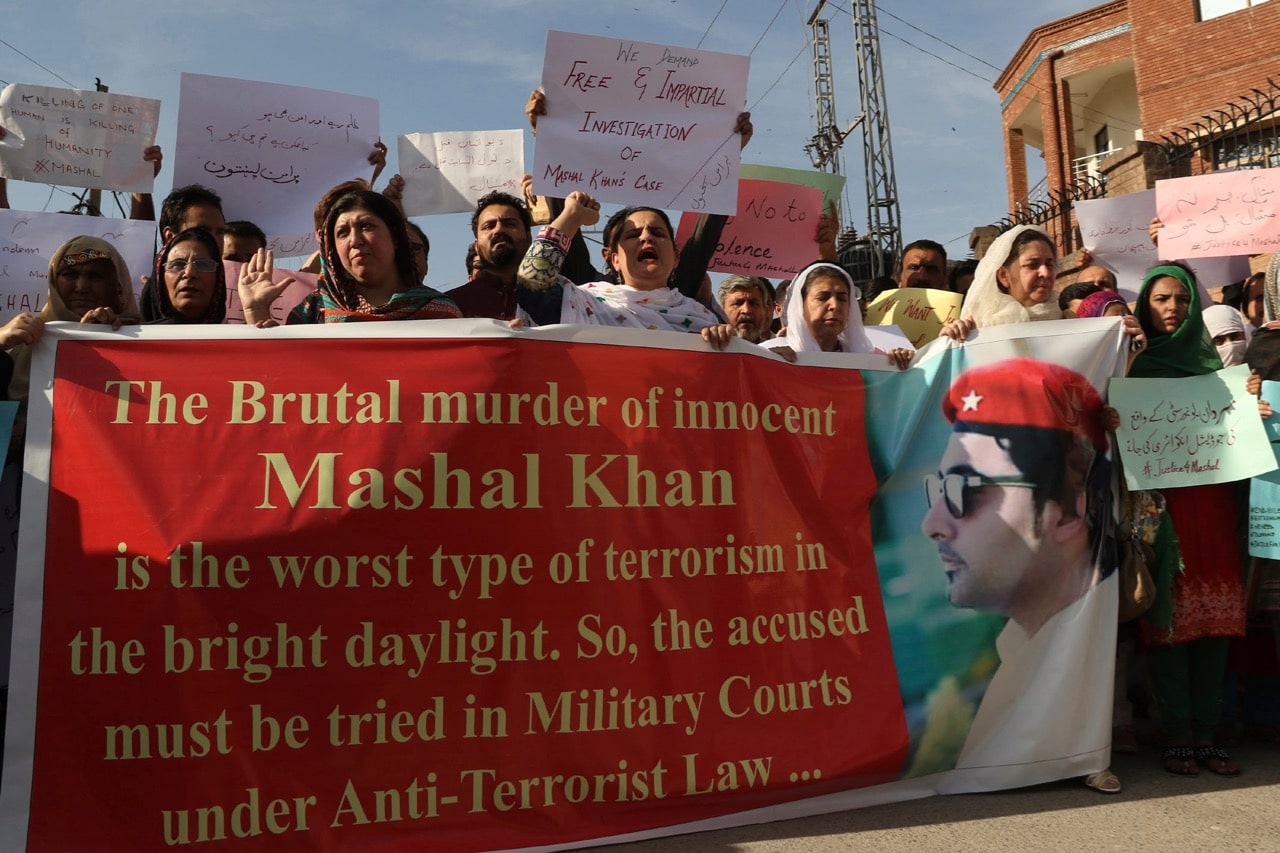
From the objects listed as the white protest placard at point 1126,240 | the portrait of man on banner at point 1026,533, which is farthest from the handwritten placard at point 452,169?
the white protest placard at point 1126,240

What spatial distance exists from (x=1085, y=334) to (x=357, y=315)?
2506 millimetres

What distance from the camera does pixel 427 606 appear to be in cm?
301

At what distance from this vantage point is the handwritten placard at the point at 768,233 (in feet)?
16.8

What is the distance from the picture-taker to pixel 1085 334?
387cm

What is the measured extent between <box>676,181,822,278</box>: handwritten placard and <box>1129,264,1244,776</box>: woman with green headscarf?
70.5 inches

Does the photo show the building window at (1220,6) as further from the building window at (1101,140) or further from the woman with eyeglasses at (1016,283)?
the woman with eyeglasses at (1016,283)

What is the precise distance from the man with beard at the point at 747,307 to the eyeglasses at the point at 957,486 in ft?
3.82

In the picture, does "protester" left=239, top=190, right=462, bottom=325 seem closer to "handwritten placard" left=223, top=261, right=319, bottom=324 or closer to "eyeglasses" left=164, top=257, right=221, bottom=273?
"eyeglasses" left=164, top=257, right=221, bottom=273

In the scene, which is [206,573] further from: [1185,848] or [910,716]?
[1185,848]

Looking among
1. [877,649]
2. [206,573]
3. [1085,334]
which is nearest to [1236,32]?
[1085,334]

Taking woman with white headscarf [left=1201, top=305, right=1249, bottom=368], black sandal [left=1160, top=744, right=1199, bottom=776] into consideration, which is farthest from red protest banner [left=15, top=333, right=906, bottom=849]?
woman with white headscarf [left=1201, top=305, right=1249, bottom=368]

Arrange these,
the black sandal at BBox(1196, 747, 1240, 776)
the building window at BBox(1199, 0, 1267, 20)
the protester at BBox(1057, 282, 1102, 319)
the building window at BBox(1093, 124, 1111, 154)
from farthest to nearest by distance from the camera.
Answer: the building window at BBox(1093, 124, 1111, 154)
the building window at BBox(1199, 0, 1267, 20)
the protester at BBox(1057, 282, 1102, 319)
the black sandal at BBox(1196, 747, 1240, 776)

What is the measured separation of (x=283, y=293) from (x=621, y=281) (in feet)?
4.33

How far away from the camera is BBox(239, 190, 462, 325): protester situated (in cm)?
338
